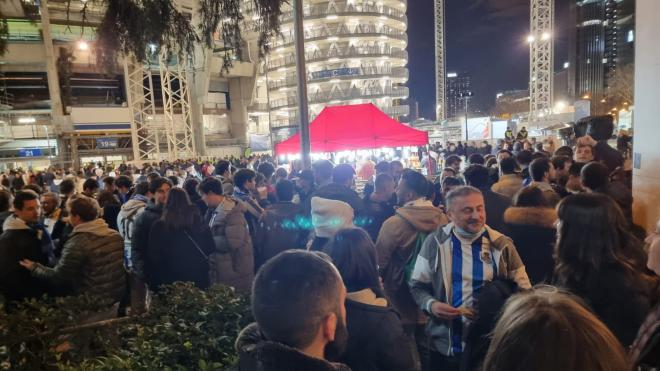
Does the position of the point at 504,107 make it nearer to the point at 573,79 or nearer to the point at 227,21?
the point at 573,79

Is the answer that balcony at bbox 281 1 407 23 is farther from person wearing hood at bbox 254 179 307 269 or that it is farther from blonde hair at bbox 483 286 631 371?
blonde hair at bbox 483 286 631 371

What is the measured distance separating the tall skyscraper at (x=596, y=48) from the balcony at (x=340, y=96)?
33900 mm

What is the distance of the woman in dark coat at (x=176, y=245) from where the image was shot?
417 centimetres

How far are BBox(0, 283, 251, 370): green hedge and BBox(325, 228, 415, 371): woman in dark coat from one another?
0.83 metres

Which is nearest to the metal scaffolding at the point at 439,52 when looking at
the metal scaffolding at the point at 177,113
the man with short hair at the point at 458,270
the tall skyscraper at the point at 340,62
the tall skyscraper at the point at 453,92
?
the tall skyscraper at the point at 340,62

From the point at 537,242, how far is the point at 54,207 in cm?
639

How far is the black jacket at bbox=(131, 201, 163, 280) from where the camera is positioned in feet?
14.7

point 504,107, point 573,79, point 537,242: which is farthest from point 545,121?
point 504,107

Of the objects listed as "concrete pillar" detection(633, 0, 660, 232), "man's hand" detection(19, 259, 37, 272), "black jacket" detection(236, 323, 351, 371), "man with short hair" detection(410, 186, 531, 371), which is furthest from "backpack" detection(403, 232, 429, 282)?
"concrete pillar" detection(633, 0, 660, 232)

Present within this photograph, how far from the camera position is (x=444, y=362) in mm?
2840

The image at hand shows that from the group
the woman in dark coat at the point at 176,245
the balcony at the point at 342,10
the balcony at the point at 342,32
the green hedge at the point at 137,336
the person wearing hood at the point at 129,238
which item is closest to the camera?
the green hedge at the point at 137,336

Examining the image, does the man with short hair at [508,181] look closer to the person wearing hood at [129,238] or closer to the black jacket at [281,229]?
the black jacket at [281,229]

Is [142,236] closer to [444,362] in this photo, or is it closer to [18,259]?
[18,259]

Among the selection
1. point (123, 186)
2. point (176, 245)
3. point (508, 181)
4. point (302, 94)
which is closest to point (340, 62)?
point (302, 94)
